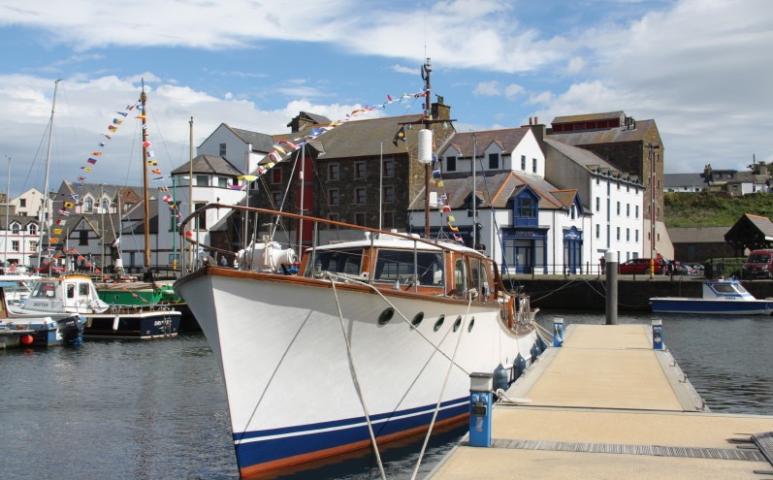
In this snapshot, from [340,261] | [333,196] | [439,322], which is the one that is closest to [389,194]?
[333,196]

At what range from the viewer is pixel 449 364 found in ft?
53.5

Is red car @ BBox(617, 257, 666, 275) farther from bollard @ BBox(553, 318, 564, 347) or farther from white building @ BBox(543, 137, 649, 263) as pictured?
bollard @ BBox(553, 318, 564, 347)

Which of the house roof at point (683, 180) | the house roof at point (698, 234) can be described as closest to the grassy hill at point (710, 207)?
the house roof at point (698, 234)

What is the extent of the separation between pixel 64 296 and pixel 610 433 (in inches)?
1235

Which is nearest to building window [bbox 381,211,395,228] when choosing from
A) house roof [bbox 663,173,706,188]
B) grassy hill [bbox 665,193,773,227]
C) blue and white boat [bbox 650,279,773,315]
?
blue and white boat [bbox 650,279,773,315]

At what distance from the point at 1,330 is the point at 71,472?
19.7 m

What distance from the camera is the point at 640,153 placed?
7619cm

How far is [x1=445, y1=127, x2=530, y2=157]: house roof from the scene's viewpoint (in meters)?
63.1

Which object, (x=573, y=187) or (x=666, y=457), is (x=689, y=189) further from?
(x=666, y=457)

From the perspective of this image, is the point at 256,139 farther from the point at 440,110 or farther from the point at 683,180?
the point at 683,180

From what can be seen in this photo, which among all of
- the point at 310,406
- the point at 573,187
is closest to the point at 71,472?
the point at 310,406

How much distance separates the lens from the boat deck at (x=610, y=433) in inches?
373

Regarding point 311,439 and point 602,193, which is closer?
point 311,439

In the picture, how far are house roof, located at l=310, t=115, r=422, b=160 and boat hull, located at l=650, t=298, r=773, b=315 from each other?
72.3 feet
